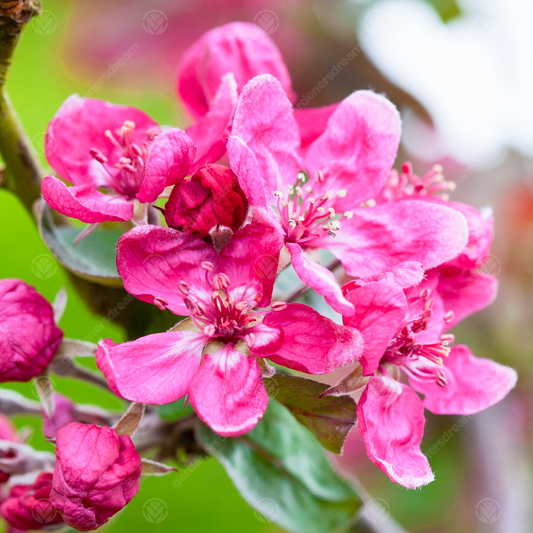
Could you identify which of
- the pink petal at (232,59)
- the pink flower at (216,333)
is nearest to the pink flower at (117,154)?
the pink flower at (216,333)

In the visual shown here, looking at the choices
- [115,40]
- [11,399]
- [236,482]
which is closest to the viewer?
[236,482]

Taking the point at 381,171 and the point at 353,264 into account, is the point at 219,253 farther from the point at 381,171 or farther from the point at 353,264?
the point at 381,171

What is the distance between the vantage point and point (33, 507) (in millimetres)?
1106

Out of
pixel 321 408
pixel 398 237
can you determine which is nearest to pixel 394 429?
pixel 321 408

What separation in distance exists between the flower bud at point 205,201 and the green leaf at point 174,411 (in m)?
0.46

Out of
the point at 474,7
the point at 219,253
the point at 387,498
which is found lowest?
the point at 387,498

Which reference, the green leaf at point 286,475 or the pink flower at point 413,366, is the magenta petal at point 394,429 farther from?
A: the green leaf at point 286,475

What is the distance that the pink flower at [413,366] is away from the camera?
0.97m

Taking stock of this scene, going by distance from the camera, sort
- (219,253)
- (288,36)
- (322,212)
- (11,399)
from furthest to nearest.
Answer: (288,36), (11,399), (322,212), (219,253)

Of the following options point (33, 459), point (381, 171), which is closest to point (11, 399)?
point (33, 459)

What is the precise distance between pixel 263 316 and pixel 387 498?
2.13 meters

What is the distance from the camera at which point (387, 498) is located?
290 centimetres

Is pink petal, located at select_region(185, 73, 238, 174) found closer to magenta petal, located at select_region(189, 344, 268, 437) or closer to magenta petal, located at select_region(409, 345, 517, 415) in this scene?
magenta petal, located at select_region(189, 344, 268, 437)

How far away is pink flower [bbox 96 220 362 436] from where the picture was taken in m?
0.99
